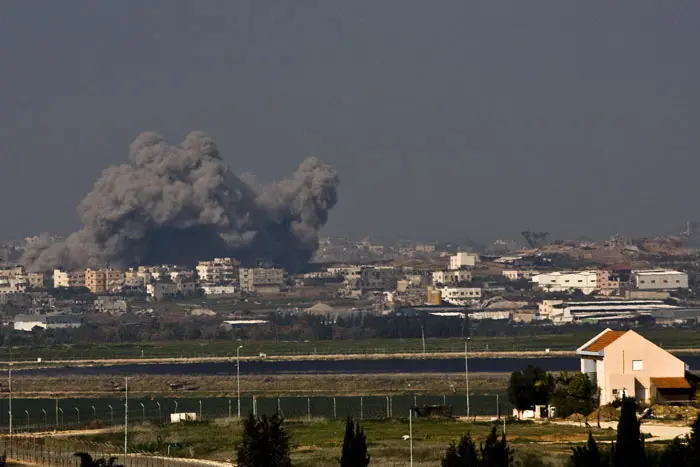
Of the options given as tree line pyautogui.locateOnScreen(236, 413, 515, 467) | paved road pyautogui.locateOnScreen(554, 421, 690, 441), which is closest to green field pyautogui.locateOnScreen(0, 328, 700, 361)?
paved road pyautogui.locateOnScreen(554, 421, 690, 441)

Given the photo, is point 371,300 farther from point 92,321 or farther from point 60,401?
point 60,401

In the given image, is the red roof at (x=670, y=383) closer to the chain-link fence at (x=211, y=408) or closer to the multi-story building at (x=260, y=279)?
the chain-link fence at (x=211, y=408)

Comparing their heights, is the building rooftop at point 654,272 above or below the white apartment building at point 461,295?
above

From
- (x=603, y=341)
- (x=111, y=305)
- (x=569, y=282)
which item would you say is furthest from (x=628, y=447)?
(x=569, y=282)

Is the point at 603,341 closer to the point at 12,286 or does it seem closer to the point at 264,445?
the point at 264,445

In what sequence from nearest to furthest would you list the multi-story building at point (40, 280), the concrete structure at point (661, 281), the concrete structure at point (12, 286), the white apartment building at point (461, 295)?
the white apartment building at point (461, 295) < the concrete structure at point (661, 281) < the concrete structure at point (12, 286) < the multi-story building at point (40, 280)

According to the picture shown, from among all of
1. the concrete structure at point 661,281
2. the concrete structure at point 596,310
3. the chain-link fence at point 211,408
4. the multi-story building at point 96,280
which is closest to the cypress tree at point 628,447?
the chain-link fence at point 211,408

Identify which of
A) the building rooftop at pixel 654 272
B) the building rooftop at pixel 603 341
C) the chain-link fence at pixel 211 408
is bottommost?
the chain-link fence at pixel 211 408

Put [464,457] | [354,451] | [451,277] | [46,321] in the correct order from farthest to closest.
Result: 1. [451,277]
2. [46,321]
3. [354,451]
4. [464,457]
